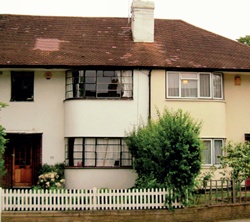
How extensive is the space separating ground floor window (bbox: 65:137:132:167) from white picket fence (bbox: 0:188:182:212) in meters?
4.83

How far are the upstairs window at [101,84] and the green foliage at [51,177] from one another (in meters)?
3.33

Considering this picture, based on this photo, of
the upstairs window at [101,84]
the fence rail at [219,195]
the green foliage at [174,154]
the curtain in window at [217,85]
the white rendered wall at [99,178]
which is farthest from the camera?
the curtain in window at [217,85]

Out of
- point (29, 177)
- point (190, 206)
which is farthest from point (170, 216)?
point (29, 177)

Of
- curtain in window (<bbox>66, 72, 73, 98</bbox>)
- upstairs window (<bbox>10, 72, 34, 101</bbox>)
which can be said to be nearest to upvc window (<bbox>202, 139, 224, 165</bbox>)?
curtain in window (<bbox>66, 72, 73, 98</bbox>)

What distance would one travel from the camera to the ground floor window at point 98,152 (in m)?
22.0

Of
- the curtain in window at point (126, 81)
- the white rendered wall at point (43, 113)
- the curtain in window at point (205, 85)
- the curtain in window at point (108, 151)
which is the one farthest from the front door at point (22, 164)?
the curtain in window at point (205, 85)

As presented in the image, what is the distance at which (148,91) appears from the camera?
22625mm

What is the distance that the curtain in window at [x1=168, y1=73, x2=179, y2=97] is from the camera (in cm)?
2292

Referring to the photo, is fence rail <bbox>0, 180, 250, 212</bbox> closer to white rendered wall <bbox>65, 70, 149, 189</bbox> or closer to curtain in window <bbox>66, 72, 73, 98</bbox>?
white rendered wall <bbox>65, 70, 149, 189</bbox>

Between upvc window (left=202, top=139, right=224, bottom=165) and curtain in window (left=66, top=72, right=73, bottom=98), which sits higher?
curtain in window (left=66, top=72, right=73, bottom=98)

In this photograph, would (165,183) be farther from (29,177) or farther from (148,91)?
(29,177)

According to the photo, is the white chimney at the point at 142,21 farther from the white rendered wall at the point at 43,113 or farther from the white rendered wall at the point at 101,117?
the white rendered wall at the point at 43,113

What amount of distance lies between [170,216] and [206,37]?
1279 centimetres

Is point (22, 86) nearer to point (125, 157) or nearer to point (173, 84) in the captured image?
Answer: point (125, 157)
